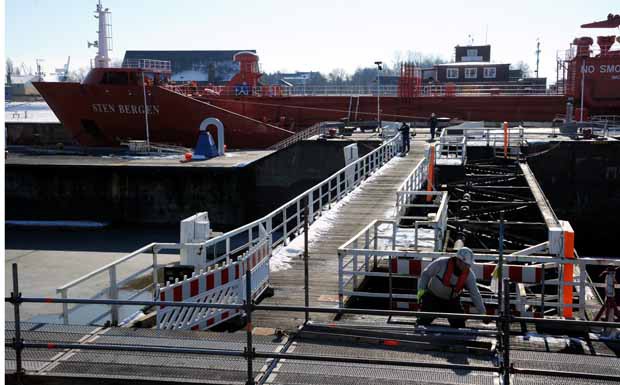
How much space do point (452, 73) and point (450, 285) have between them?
191 ft

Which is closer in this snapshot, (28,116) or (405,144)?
(405,144)

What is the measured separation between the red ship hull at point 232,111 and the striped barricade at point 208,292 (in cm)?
2713

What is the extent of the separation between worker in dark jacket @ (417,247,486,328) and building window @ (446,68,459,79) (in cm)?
5750

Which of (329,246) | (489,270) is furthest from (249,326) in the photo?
(329,246)

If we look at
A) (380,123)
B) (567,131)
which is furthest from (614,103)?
(380,123)

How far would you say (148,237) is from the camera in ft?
89.9

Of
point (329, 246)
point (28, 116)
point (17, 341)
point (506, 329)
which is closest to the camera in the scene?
point (506, 329)

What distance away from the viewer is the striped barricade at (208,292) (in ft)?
30.8

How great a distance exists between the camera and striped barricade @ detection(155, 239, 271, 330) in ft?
30.8

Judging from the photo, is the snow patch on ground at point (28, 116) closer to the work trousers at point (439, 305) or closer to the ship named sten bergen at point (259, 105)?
the ship named sten bergen at point (259, 105)

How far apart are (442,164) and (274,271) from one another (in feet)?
47.3

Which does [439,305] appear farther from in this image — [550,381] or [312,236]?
[312,236]

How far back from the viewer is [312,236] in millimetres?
15539

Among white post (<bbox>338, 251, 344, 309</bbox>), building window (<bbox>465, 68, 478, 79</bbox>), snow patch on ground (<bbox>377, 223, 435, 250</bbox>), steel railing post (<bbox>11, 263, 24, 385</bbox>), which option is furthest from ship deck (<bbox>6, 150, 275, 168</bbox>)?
building window (<bbox>465, 68, 478, 79</bbox>)
